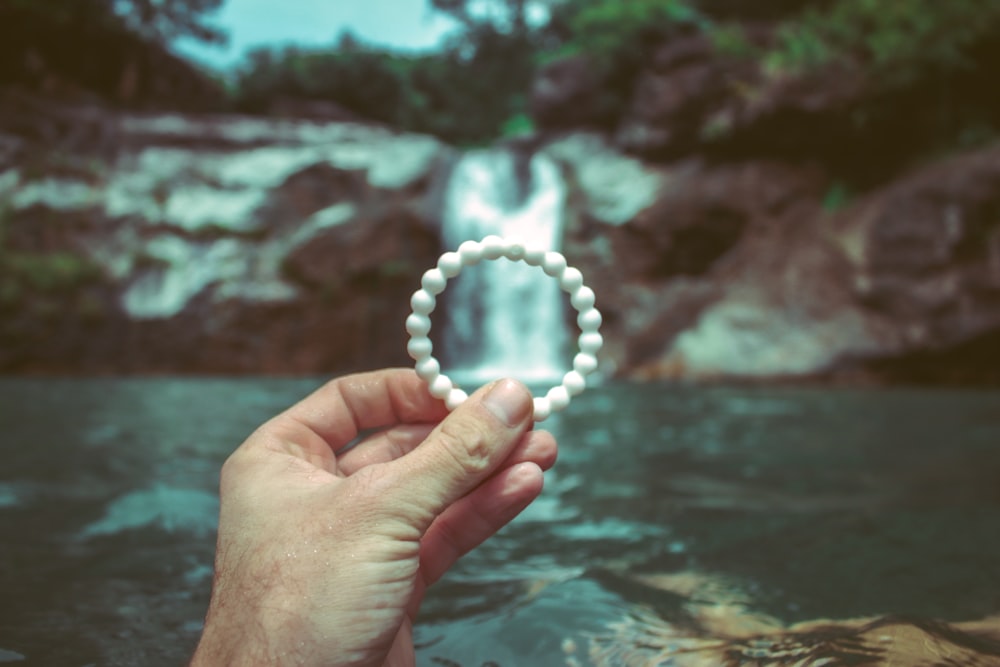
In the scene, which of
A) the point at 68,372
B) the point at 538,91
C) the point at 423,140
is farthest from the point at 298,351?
the point at 538,91

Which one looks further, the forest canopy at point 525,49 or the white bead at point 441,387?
the forest canopy at point 525,49

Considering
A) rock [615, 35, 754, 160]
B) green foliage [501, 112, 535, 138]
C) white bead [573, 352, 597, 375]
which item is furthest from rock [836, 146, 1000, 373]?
green foliage [501, 112, 535, 138]

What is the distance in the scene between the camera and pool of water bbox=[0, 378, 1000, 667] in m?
1.55

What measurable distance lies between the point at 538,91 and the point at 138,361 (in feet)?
31.4

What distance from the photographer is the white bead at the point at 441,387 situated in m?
1.40

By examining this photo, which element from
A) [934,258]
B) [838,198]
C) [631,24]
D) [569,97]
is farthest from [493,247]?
[569,97]

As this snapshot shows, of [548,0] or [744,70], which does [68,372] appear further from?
[548,0]

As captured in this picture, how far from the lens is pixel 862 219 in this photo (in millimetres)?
11766

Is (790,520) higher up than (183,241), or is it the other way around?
(183,241)

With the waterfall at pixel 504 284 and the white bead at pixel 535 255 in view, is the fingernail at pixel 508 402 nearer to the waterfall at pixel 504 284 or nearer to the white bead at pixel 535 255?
the white bead at pixel 535 255

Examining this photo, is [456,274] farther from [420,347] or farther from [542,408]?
[542,408]

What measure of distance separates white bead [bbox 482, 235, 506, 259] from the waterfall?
1120cm

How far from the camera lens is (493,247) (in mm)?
1406

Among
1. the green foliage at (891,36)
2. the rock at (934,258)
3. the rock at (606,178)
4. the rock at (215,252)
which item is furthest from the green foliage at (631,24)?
the rock at (934,258)
